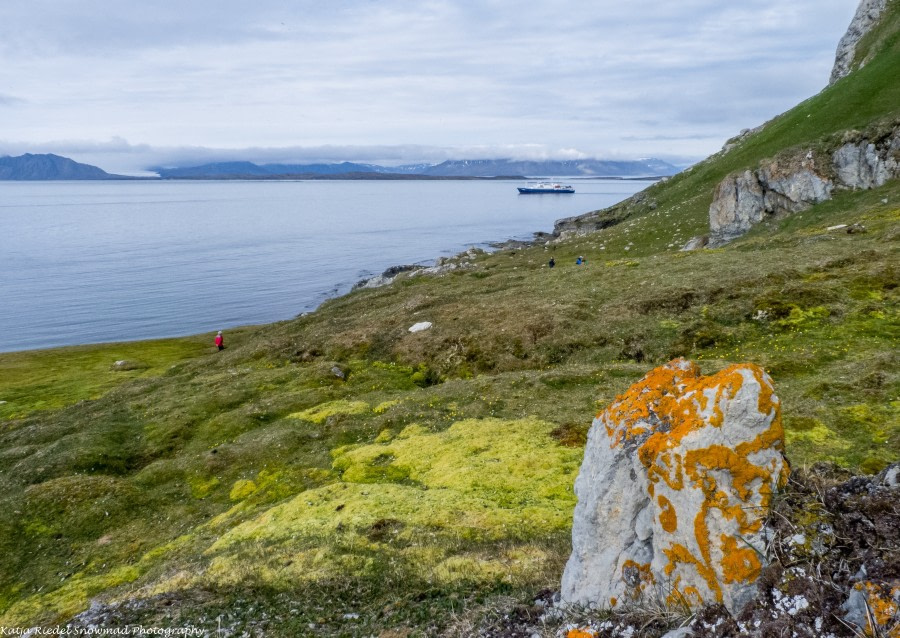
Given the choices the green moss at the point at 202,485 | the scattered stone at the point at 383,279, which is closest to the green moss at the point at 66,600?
the green moss at the point at 202,485

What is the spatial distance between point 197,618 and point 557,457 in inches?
713

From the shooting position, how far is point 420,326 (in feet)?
198

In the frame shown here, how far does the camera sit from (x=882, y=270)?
43.9 m

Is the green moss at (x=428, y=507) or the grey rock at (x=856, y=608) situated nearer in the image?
the grey rock at (x=856, y=608)

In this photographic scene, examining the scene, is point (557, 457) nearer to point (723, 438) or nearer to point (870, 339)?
point (723, 438)

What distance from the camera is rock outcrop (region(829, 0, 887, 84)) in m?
130

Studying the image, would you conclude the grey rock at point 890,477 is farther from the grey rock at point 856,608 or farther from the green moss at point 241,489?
the green moss at point 241,489

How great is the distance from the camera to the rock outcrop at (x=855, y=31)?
12988 cm

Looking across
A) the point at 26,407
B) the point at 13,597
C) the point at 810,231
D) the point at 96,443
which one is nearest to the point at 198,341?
the point at 26,407

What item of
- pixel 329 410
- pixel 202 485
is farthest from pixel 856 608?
pixel 329 410

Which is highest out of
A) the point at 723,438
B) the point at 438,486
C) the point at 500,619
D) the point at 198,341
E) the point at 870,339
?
the point at 723,438

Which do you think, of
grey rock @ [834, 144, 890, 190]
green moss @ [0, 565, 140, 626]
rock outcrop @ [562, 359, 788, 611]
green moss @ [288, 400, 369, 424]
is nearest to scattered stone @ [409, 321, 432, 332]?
green moss @ [288, 400, 369, 424]

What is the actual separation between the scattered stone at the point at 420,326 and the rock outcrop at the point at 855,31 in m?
128

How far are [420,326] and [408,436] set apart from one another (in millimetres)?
25389
